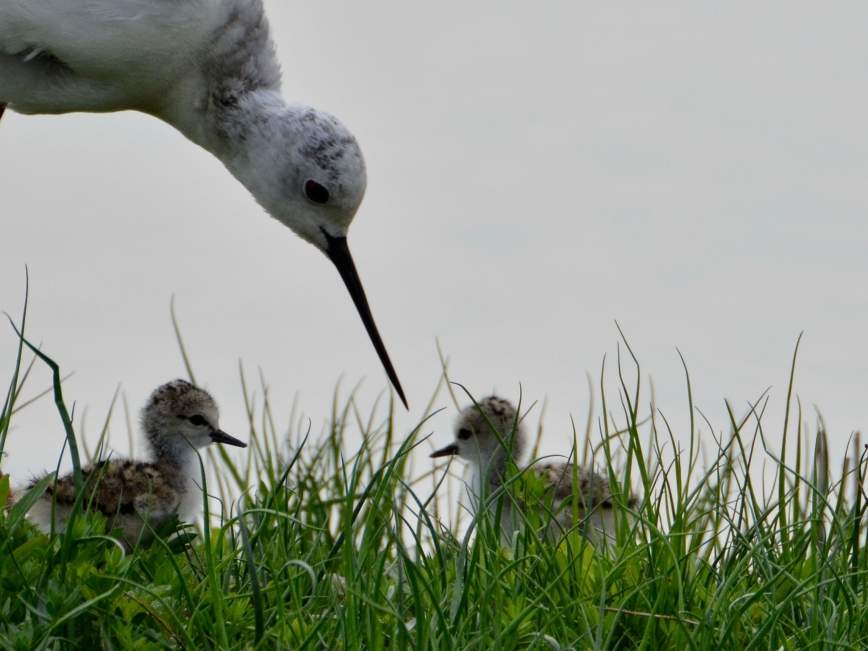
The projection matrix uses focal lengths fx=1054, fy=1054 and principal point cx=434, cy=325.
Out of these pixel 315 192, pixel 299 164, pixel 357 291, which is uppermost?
pixel 299 164

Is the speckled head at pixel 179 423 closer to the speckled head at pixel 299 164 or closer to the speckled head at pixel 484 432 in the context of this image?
the speckled head at pixel 299 164

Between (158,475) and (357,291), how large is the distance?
1.67m

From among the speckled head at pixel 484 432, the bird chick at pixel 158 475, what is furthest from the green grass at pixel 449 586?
the speckled head at pixel 484 432

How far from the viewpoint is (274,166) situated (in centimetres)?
517

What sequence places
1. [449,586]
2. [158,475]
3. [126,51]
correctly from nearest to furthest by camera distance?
[449,586] < [158,475] < [126,51]

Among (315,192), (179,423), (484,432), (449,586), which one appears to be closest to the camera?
(449,586)

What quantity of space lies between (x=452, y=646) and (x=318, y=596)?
0.55m

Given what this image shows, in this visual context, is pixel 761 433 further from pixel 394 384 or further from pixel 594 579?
pixel 394 384

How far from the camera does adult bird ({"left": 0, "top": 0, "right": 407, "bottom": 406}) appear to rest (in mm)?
4668

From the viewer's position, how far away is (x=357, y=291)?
5609 mm

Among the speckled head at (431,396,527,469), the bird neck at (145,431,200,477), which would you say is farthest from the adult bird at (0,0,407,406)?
the bird neck at (145,431,200,477)

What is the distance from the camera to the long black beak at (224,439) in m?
5.04

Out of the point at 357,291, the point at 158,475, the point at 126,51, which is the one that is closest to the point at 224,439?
the point at 158,475

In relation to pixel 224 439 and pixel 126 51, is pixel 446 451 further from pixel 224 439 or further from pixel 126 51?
pixel 126 51
